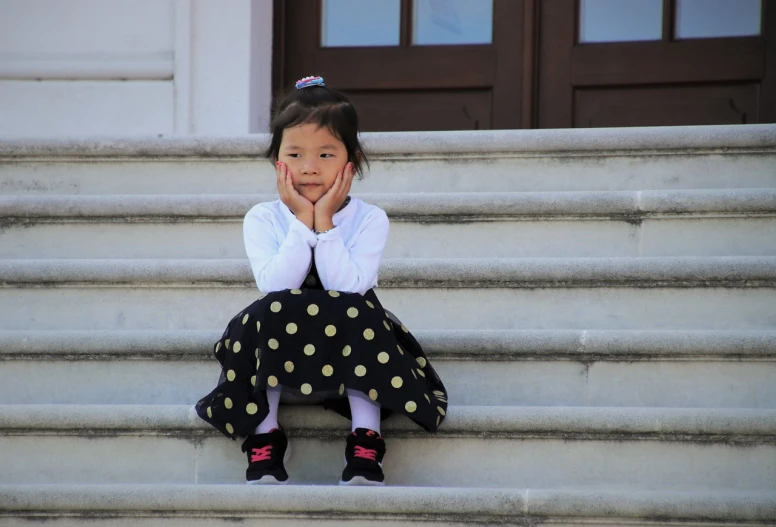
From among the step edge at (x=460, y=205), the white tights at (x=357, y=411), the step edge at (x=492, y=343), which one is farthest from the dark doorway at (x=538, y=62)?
the white tights at (x=357, y=411)

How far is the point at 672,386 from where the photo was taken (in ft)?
8.90

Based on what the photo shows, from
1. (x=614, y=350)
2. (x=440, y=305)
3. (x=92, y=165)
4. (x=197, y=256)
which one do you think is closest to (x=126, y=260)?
(x=197, y=256)

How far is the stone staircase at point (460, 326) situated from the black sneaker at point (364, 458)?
0.29ft

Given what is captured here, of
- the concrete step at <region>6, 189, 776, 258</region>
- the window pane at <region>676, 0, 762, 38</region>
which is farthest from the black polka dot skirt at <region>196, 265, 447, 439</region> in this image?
the window pane at <region>676, 0, 762, 38</region>

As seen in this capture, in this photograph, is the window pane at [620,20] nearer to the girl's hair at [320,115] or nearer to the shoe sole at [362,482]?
the girl's hair at [320,115]

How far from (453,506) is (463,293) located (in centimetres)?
80

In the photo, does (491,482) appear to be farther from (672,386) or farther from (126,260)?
(126,260)

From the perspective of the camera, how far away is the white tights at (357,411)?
2.49 m

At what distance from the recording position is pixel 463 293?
3029 millimetres

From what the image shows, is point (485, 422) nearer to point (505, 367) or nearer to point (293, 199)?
point (505, 367)

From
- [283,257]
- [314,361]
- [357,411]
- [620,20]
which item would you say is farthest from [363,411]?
[620,20]

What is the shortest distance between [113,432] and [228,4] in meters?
2.40

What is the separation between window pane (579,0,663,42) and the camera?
468cm

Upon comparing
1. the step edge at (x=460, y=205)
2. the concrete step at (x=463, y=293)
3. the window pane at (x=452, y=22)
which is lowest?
the concrete step at (x=463, y=293)
